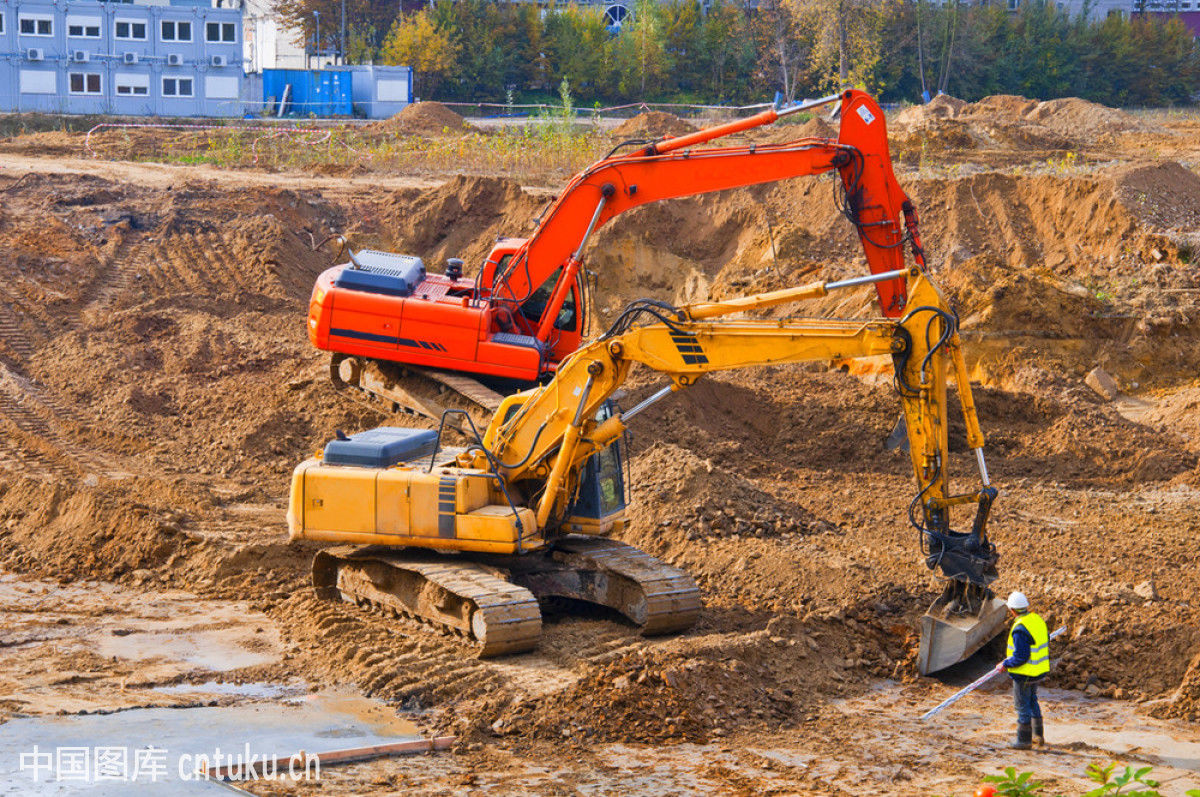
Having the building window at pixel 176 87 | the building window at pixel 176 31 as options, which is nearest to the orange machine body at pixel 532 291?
the building window at pixel 176 87

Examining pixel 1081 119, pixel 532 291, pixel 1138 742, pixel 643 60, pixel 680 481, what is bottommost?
pixel 1138 742

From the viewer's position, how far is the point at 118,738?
838 centimetres

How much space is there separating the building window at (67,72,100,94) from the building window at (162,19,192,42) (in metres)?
2.76

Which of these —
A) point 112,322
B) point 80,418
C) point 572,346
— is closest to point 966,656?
point 572,346

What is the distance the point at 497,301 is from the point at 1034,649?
26.7 ft

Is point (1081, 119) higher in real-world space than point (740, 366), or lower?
higher

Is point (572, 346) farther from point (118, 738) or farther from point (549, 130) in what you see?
point (549, 130)

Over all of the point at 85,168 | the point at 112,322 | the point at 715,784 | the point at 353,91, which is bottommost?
the point at 715,784

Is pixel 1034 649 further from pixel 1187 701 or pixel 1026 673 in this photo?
pixel 1187 701

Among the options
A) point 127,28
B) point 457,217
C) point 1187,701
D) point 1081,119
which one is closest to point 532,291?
point 1187,701

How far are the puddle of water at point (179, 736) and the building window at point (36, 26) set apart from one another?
132 ft

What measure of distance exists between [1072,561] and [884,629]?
2.83 meters

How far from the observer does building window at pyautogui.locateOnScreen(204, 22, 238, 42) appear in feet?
149

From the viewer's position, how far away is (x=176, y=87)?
149ft
